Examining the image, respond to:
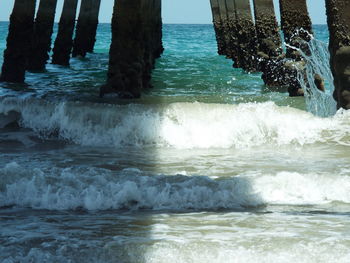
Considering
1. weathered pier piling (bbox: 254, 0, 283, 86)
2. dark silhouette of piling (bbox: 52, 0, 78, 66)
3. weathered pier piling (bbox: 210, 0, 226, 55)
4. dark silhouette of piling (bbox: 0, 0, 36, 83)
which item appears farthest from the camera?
weathered pier piling (bbox: 210, 0, 226, 55)

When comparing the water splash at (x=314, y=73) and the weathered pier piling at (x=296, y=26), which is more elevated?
the weathered pier piling at (x=296, y=26)

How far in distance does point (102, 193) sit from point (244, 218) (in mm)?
1226

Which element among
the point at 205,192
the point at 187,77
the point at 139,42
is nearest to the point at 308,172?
the point at 205,192

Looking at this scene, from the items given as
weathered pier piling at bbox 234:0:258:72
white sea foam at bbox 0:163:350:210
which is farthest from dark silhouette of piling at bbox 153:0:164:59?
white sea foam at bbox 0:163:350:210

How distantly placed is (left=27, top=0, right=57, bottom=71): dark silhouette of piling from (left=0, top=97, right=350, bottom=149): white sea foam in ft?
23.9

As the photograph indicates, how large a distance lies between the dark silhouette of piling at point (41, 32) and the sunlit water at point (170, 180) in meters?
4.81

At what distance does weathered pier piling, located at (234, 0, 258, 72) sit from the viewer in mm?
19234

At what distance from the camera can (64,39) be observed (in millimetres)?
21000

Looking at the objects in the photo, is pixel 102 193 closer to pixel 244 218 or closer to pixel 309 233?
pixel 244 218

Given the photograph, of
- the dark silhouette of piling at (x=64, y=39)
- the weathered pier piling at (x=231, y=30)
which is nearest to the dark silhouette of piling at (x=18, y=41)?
the dark silhouette of piling at (x=64, y=39)

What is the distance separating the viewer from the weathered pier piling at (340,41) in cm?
920

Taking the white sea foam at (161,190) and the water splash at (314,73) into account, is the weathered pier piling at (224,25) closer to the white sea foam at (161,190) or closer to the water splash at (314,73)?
the water splash at (314,73)

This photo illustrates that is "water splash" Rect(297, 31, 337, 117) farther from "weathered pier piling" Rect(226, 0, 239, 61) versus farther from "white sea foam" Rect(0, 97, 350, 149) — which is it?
"weathered pier piling" Rect(226, 0, 239, 61)

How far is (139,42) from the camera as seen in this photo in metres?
11.8
